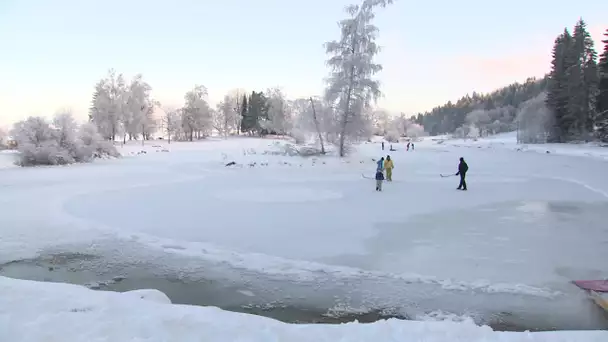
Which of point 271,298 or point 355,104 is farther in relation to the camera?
point 355,104

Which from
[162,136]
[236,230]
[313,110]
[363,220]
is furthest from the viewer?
[162,136]

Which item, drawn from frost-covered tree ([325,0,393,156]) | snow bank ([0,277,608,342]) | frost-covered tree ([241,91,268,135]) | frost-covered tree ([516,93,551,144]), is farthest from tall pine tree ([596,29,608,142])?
frost-covered tree ([241,91,268,135])

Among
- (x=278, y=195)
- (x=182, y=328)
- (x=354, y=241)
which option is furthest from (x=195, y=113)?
(x=182, y=328)

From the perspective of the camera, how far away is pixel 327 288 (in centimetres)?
642

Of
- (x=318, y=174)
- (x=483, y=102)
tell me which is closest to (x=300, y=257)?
(x=318, y=174)

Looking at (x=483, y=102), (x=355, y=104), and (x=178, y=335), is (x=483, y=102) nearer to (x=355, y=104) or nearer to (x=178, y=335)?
(x=355, y=104)

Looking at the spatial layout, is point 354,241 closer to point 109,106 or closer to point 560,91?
point 560,91

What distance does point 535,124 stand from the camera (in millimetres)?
60344

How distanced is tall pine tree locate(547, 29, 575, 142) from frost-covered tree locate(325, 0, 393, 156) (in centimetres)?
3067

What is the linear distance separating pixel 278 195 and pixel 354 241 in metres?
7.10

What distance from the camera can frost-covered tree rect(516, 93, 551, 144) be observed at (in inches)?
2201

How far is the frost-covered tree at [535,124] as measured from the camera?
55906 millimetres

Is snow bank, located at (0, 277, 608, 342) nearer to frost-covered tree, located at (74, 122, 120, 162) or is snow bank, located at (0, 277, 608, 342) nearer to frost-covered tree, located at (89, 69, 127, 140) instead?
frost-covered tree, located at (74, 122, 120, 162)

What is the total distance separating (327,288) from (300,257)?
5.27ft
